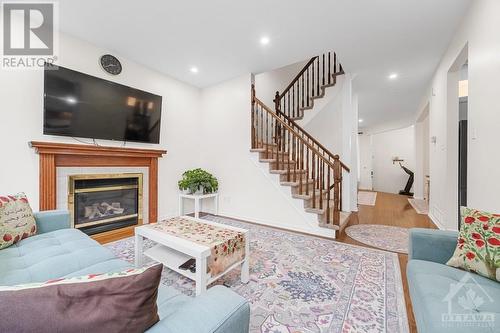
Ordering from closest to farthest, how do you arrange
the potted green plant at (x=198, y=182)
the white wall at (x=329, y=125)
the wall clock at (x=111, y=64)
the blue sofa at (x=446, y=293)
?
the blue sofa at (x=446, y=293), the wall clock at (x=111, y=64), the potted green plant at (x=198, y=182), the white wall at (x=329, y=125)

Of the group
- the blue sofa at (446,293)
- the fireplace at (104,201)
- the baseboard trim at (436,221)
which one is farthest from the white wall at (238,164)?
the baseboard trim at (436,221)

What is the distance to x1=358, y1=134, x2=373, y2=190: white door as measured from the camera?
29.7ft

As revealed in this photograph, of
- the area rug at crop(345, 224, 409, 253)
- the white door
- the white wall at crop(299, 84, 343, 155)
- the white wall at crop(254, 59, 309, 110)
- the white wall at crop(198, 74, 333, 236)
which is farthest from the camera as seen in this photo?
the white door

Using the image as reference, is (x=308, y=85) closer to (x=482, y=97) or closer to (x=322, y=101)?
(x=322, y=101)

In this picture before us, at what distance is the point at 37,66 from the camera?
8.10 ft

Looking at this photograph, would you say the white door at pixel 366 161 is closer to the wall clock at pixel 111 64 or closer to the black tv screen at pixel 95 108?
the black tv screen at pixel 95 108

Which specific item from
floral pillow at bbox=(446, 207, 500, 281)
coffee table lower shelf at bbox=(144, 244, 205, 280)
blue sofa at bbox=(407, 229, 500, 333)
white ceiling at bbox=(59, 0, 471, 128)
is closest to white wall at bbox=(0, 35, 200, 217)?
white ceiling at bbox=(59, 0, 471, 128)

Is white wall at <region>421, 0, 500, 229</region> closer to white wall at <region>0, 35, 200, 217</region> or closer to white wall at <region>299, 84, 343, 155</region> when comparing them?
white wall at <region>299, 84, 343, 155</region>

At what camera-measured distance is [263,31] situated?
105 inches

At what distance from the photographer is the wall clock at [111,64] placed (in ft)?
9.86

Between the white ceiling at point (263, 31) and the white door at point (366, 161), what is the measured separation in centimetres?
562

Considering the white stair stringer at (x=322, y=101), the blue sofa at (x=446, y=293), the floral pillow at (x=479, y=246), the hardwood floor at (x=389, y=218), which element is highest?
the white stair stringer at (x=322, y=101)

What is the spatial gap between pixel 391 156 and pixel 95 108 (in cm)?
961

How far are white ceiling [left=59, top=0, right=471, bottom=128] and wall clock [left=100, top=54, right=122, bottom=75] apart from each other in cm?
13
